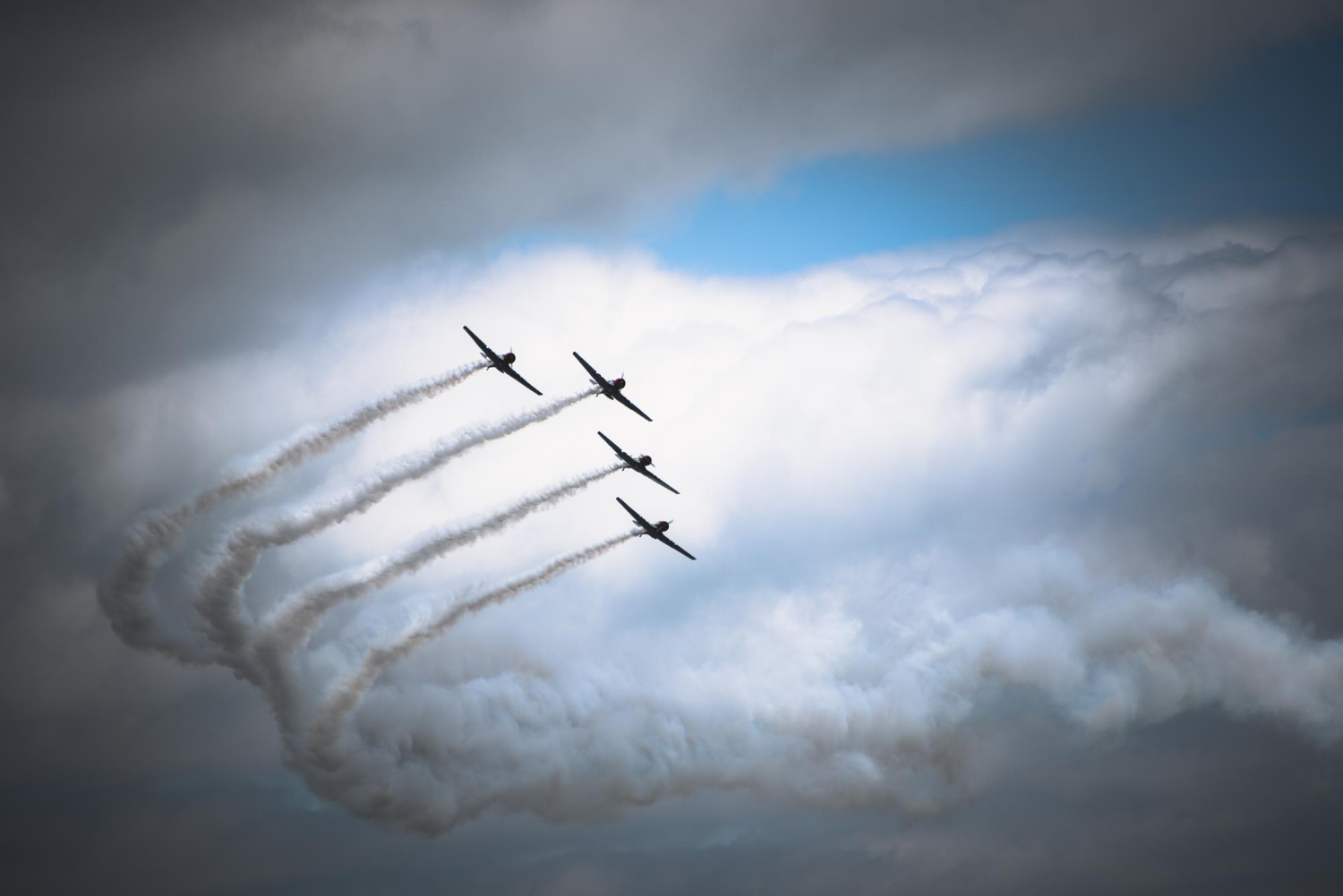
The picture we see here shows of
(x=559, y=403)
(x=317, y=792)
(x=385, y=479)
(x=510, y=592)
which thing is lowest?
(x=317, y=792)

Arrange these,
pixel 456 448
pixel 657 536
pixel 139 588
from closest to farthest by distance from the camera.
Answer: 1. pixel 139 588
2. pixel 456 448
3. pixel 657 536

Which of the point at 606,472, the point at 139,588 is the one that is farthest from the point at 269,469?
the point at 606,472

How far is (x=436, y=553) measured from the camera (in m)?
68.1

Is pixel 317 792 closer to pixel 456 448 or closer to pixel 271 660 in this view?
→ pixel 271 660

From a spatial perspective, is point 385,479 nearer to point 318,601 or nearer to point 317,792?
point 318,601

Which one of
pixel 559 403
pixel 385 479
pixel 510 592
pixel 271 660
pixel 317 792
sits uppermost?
pixel 559 403

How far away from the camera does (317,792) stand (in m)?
68.9

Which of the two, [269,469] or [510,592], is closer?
[269,469]

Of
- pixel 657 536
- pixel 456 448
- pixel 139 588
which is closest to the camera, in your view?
pixel 139 588

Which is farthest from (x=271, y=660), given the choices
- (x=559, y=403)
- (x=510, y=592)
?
(x=559, y=403)

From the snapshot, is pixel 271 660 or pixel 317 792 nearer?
pixel 271 660

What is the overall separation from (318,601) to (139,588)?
9.41m

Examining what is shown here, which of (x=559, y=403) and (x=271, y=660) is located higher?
(x=559, y=403)

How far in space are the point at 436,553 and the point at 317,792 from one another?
1618 centimetres
